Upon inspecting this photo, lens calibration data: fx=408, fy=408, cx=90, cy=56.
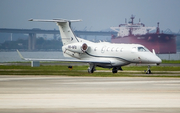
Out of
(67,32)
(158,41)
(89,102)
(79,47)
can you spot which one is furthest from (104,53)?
(158,41)

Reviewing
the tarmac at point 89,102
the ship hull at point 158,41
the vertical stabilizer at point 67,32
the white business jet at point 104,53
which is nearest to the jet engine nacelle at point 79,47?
the white business jet at point 104,53

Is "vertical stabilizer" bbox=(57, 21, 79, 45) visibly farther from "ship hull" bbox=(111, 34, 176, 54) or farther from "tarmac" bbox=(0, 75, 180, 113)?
"ship hull" bbox=(111, 34, 176, 54)

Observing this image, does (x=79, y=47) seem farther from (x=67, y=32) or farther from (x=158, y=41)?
(x=158, y=41)

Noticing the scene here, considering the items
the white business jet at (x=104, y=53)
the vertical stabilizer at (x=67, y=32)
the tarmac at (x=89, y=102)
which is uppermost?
the vertical stabilizer at (x=67, y=32)

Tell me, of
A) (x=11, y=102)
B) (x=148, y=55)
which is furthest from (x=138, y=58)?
(x=11, y=102)

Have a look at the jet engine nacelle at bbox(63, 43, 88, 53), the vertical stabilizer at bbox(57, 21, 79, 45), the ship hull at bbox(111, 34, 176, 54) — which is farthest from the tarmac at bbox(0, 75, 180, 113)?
the ship hull at bbox(111, 34, 176, 54)

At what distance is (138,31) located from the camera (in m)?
200

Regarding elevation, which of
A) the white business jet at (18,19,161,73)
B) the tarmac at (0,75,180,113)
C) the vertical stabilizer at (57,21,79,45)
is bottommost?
the tarmac at (0,75,180,113)

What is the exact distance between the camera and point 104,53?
143 ft

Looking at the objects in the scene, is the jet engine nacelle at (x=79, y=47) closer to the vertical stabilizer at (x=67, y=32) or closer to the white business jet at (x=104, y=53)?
the white business jet at (x=104, y=53)

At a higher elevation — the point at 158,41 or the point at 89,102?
the point at 158,41

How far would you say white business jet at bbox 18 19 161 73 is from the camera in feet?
132

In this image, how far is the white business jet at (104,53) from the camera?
132 ft

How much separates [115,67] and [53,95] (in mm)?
23933
